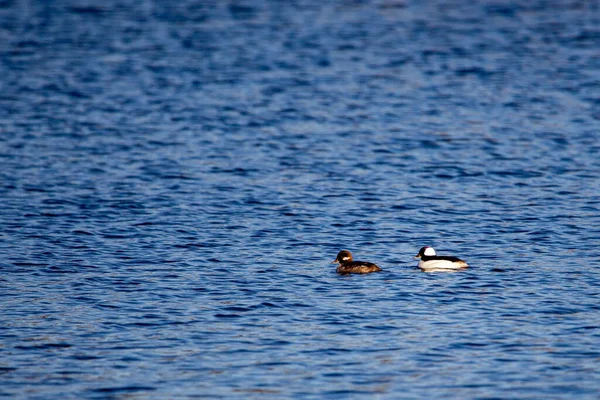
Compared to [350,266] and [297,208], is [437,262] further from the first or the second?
[297,208]

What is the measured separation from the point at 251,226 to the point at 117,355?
906 cm

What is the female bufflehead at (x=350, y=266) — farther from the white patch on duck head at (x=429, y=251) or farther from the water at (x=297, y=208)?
the white patch on duck head at (x=429, y=251)

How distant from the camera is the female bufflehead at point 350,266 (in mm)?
21828

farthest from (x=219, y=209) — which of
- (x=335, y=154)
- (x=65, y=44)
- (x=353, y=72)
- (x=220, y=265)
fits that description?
(x=65, y=44)

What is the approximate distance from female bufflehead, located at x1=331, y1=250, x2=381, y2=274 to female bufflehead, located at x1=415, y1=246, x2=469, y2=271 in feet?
3.38

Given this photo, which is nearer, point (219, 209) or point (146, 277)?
point (146, 277)

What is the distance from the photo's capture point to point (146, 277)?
72.0 feet

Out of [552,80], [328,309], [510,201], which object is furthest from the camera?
[552,80]

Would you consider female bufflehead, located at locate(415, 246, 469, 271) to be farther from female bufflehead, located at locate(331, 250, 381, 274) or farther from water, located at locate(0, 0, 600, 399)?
female bufflehead, located at locate(331, 250, 381, 274)

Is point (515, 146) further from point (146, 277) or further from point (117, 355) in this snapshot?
point (117, 355)

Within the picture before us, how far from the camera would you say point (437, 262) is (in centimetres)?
2166

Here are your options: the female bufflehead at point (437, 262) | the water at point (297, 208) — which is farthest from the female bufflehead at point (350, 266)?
the female bufflehead at point (437, 262)

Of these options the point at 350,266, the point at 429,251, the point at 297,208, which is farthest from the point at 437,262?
the point at 297,208

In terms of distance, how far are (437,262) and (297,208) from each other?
7.08 m
